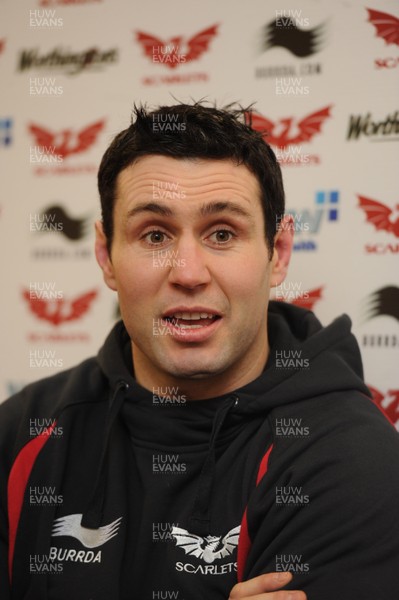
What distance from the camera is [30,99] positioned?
211 centimetres

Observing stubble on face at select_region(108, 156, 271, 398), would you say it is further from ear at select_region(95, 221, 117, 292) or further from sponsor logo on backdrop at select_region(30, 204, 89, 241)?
sponsor logo on backdrop at select_region(30, 204, 89, 241)

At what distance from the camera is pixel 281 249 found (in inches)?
55.5

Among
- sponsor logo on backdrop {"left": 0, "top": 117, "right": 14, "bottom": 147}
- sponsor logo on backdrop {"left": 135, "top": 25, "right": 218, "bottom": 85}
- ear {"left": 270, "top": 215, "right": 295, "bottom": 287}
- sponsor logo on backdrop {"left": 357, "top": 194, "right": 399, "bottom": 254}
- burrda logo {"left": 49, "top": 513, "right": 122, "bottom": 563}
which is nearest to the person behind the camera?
burrda logo {"left": 49, "top": 513, "right": 122, "bottom": 563}

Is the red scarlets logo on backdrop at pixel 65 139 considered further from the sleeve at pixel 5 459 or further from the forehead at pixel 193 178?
the sleeve at pixel 5 459

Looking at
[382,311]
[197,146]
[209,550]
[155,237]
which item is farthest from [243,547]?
[382,311]

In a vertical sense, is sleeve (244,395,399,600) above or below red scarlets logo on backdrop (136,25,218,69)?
below

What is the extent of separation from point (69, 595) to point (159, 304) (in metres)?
0.58

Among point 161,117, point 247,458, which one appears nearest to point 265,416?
point 247,458

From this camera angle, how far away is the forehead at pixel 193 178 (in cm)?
122

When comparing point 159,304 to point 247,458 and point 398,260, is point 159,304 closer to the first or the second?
point 247,458

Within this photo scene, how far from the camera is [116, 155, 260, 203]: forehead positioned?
1225 millimetres

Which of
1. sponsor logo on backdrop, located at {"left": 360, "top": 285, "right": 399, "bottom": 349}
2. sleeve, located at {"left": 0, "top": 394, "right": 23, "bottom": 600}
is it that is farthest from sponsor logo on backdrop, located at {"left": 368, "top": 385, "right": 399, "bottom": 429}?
sleeve, located at {"left": 0, "top": 394, "right": 23, "bottom": 600}

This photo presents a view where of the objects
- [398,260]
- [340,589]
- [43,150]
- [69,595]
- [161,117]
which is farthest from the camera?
[43,150]

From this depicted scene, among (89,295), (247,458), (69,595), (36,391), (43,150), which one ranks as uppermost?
(43,150)
